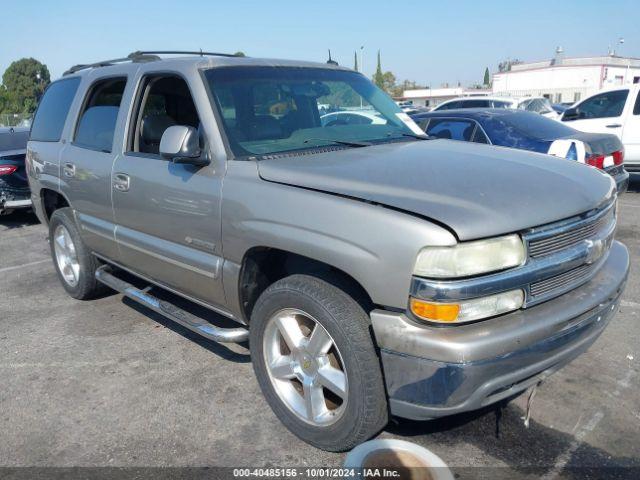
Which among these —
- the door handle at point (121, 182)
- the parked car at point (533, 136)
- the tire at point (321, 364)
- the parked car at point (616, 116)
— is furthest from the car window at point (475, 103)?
the tire at point (321, 364)

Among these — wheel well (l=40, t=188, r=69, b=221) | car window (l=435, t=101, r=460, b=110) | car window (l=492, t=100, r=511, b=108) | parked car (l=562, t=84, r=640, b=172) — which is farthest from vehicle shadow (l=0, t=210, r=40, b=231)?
car window (l=492, t=100, r=511, b=108)

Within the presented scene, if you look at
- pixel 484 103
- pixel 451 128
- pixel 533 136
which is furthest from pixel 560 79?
pixel 533 136

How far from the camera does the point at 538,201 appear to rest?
2.52 meters

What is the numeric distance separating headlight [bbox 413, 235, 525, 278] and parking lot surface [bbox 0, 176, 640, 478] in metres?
1.05

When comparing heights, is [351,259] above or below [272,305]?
above

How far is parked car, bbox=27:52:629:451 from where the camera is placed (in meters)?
2.29

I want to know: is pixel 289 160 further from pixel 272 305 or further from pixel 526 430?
pixel 526 430

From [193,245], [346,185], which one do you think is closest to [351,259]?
[346,185]

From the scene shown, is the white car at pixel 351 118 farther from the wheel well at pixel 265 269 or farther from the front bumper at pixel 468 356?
the front bumper at pixel 468 356

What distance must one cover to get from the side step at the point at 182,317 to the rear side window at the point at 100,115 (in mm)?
1019

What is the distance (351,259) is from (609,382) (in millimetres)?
2014

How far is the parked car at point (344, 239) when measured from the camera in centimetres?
229

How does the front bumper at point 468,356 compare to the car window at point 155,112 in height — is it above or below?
below

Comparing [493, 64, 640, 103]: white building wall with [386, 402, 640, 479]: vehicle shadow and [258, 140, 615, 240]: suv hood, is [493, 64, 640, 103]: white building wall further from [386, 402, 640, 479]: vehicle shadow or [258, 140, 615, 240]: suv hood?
[386, 402, 640, 479]: vehicle shadow
